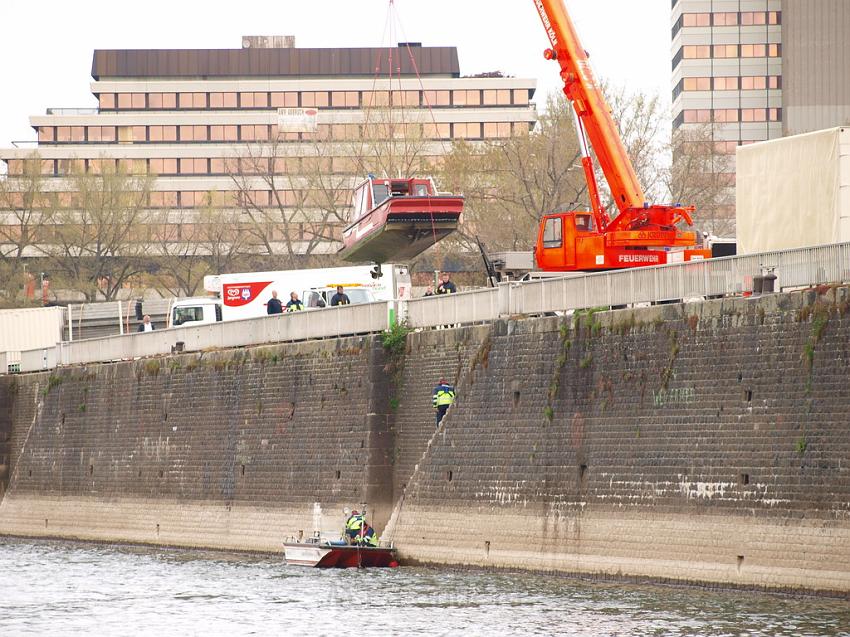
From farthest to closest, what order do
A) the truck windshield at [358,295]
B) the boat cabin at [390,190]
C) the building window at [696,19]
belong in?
1. the building window at [696,19]
2. the truck windshield at [358,295]
3. the boat cabin at [390,190]

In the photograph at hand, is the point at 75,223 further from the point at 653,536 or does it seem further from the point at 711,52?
the point at 653,536

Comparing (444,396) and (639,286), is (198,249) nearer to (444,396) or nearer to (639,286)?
(444,396)

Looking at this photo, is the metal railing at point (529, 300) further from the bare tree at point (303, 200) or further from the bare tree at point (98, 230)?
the bare tree at point (98, 230)

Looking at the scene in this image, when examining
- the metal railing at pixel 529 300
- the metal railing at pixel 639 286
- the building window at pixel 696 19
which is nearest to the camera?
the metal railing at pixel 639 286

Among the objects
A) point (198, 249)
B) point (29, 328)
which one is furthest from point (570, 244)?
point (198, 249)

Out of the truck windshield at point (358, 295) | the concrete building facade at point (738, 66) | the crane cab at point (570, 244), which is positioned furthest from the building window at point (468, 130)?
the crane cab at point (570, 244)

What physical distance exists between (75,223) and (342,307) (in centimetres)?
5157

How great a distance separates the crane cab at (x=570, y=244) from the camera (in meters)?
37.9

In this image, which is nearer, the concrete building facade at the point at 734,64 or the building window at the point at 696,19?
the concrete building facade at the point at 734,64

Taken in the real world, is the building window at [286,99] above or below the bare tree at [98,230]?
above

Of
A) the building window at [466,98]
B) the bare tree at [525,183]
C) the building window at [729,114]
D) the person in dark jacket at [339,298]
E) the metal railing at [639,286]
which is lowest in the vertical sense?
the metal railing at [639,286]

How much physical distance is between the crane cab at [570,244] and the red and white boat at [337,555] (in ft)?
28.4

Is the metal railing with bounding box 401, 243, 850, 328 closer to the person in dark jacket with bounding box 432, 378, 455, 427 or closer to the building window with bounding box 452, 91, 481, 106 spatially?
the person in dark jacket with bounding box 432, 378, 455, 427

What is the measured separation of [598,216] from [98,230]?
171 feet
